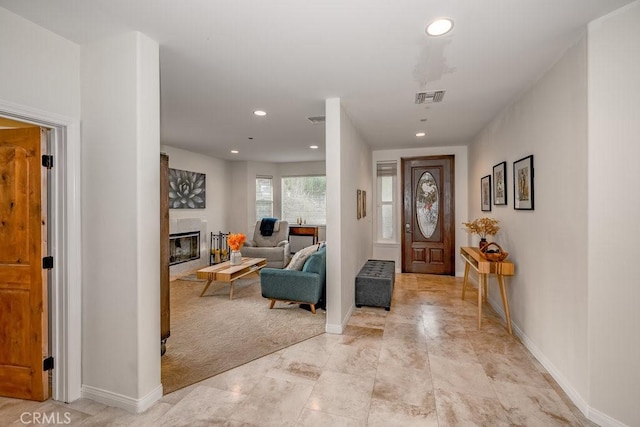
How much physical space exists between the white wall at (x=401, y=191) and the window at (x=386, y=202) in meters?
0.13

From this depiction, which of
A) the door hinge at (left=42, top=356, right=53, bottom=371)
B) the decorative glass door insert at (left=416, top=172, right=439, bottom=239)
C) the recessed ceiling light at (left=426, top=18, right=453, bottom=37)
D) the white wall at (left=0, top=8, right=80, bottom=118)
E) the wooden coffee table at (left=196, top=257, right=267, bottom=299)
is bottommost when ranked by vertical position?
the door hinge at (left=42, top=356, right=53, bottom=371)

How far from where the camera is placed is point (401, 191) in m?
6.17

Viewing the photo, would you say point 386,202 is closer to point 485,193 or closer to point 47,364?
point 485,193

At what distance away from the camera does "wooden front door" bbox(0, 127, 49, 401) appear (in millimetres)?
2133

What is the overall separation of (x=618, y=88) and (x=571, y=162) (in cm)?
52

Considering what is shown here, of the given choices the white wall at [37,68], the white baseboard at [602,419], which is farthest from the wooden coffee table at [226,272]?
the white baseboard at [602,419]

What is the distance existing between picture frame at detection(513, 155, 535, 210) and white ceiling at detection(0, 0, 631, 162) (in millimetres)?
750

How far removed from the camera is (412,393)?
223 cm

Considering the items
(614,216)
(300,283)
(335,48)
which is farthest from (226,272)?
(614,216)

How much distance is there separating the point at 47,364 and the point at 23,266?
74 cm

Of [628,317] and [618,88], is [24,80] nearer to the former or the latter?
[618,88]

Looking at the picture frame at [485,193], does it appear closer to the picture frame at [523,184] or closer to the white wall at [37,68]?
the picture frame at [523,184]

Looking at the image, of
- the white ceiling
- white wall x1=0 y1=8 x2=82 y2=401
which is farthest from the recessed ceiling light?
white wall x1=0 y1=8 x2=82 y2=401

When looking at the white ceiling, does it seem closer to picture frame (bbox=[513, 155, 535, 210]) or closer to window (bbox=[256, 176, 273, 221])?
picture frame (bbox=[513, 155, 535, 210])
